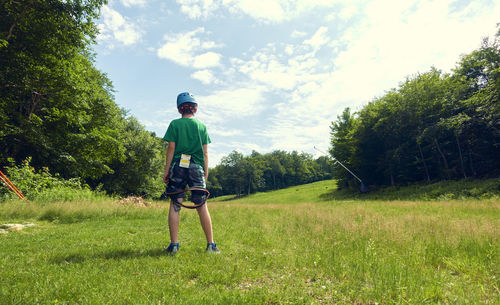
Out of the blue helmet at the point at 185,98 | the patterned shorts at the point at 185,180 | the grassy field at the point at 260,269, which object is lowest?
the grassy field at the point at 260,269

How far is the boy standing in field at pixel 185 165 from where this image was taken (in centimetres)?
432

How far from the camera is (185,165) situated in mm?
4324

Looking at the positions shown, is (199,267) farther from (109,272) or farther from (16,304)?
(16,304)

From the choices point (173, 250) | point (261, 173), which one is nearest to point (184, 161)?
point (173, 250)

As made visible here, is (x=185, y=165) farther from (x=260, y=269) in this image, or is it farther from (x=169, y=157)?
(x=260, y=269)

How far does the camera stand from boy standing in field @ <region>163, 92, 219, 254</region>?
4.32 m

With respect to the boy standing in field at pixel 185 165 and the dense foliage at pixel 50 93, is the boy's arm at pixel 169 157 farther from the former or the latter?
the dense foliage at pixel 50 93

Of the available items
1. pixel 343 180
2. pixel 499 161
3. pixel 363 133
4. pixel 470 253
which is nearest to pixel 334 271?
pixel 470 253

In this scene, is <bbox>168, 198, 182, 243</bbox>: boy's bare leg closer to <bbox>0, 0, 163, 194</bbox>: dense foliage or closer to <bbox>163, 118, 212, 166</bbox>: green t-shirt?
<bbox>163, 118, 212, 166</bbox>: green t-shirt

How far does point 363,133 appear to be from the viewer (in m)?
42.7

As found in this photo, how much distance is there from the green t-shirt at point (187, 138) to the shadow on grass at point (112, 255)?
1.70 m

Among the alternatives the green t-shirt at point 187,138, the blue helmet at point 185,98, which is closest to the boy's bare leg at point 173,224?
the green t-shirt at point 187,138

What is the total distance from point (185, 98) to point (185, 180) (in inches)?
65.7

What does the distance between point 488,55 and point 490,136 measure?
485 inches
